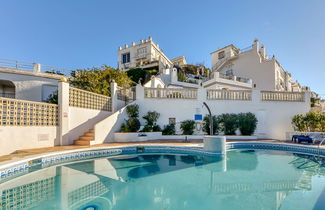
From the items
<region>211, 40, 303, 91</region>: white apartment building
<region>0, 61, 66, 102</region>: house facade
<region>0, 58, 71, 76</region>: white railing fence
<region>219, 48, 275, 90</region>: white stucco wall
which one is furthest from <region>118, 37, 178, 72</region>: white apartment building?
<region>0, 61, 66, 102</region>: house facade

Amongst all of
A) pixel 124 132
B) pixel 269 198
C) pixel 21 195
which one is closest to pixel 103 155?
pixel 124 132

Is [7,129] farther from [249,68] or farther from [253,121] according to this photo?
[249,68]

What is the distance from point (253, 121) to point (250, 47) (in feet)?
53.4

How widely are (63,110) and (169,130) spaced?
724cm

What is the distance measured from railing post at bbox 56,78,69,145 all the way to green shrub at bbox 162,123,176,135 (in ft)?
21.6

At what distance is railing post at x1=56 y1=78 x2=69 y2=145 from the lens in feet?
28.3

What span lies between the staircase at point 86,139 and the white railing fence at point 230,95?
30.1 ft

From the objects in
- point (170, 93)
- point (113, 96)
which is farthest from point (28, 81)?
point (170, 93)

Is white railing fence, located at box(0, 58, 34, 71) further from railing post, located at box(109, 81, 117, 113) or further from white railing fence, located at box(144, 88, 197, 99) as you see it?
white railing fence, located at box(144, 88, 197, 99)

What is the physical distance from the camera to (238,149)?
955cm

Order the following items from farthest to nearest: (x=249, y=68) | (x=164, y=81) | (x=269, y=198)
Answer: (x=249, y=68), (x=164, y=81), (x=269, y=198)

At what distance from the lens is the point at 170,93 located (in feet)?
41.2

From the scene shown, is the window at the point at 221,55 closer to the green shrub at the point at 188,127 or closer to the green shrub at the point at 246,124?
the green shrub at the point at 246,124

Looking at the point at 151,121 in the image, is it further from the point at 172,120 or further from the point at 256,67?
the point at 256,67
